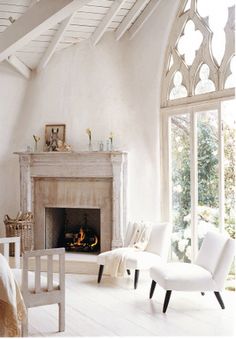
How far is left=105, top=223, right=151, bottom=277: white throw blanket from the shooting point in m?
5.71

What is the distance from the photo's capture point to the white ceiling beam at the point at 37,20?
4383 millimetres

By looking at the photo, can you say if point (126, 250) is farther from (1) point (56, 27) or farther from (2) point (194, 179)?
(1) point (56, 27)

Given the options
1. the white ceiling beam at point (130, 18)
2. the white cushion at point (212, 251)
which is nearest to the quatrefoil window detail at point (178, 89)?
the white ceiling beam at point (130, 18)

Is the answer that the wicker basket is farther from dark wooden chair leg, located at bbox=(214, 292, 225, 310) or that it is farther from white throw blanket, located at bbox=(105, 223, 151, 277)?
dark wooden chair leg, located at bbox=(214, 292, 225, 310)

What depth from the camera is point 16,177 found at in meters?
7.29

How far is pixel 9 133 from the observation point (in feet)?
23.8

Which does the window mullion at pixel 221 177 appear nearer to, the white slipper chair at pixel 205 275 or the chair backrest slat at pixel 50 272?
the white slipper chair at pixel 205 275

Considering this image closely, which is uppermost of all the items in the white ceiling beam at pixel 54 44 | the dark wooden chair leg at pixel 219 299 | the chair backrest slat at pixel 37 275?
the white ceiling beam at pixel 54 44

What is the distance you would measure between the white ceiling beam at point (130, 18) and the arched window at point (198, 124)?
478 mm

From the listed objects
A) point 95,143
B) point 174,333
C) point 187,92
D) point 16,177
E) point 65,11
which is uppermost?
point 65,11

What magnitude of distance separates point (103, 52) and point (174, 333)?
412cm

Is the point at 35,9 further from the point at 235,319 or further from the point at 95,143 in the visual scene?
the point at 235,319

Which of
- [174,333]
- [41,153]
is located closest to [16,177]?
[41,153]

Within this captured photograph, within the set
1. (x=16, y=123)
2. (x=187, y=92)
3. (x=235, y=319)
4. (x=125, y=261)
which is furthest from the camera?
(x=16, y=123)
